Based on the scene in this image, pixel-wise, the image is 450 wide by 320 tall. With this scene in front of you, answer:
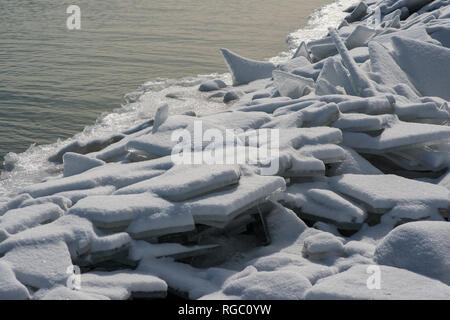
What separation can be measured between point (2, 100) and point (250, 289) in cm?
530

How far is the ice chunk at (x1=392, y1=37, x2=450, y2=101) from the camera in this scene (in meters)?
5.15

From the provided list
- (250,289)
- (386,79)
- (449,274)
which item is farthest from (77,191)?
(386,79)

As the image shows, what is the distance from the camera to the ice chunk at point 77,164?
3.87 m

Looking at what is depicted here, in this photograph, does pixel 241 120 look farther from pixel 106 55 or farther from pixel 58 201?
pixel 106 55

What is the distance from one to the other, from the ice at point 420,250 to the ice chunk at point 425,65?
3038mm

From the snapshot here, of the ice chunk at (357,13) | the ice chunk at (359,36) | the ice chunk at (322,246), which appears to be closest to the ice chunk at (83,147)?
the ice chunk at (322,246)

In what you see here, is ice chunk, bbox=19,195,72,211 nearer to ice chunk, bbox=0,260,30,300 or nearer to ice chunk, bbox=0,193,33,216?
ice chunk, bbox=0,193,33,216

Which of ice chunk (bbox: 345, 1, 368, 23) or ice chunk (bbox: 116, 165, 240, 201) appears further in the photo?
ice chunk (bbox: 345, 1, 368, 23)

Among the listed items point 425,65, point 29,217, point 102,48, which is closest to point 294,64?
point 425,65

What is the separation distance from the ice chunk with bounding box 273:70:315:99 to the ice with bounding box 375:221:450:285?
9.53 feet

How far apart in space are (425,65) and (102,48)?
5806mm

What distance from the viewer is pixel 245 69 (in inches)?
295

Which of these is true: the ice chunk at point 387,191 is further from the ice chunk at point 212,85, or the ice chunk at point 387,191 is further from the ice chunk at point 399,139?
the ice chunk at point 212,85

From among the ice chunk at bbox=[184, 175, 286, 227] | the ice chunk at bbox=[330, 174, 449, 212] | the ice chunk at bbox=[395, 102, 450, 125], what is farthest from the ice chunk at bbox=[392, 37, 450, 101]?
the ice chunk at bbox=[184, 175, 286, 227]
